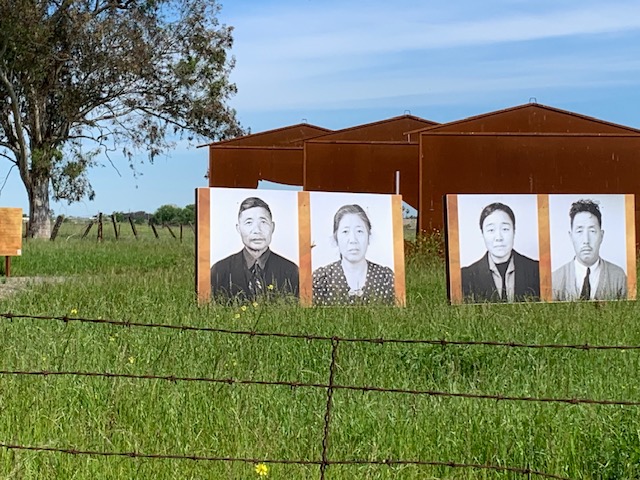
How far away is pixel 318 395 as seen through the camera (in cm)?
607

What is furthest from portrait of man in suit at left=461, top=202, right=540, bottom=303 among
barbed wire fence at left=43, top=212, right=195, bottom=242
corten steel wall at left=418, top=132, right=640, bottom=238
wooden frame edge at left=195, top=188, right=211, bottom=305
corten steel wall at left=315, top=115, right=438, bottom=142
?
barbed wire fence at left=43, top=212, right=195, bottom=242

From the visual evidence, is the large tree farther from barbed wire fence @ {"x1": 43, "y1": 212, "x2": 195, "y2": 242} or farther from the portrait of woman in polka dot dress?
the portrait of woman in polka dot dress

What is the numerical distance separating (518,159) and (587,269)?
298 inches

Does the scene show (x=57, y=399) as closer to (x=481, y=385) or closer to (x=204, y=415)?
(x=204, y=415)

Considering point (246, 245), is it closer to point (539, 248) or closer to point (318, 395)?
point (539, 248)

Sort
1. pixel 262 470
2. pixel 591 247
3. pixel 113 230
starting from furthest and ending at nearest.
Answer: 1. pixel 113 230
2. pixel 591 247
3. pixel 262 470

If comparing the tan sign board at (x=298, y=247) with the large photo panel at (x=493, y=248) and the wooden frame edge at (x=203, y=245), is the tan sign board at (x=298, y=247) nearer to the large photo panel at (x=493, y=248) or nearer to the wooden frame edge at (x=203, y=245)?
the wooden frame edge at (x=203, y=245)

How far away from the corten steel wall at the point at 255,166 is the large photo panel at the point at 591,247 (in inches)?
548

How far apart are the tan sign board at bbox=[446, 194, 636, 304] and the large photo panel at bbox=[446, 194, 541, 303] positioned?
0.01 meters

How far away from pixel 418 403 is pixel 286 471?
4.62 feet

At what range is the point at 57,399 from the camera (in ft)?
19.0

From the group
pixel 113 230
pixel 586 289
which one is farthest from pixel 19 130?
pixel 586 289

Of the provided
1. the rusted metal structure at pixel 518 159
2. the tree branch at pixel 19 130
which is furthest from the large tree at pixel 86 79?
the rusted metal structure at pixel 518 159

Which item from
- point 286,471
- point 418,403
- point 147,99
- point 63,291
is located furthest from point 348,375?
point 147,99
